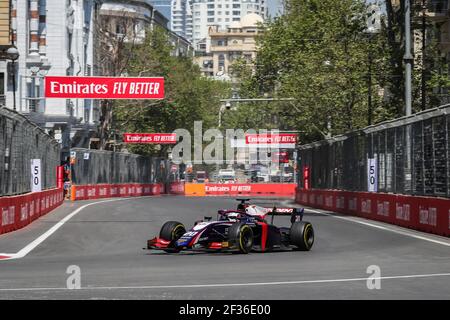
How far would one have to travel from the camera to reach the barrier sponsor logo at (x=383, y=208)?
1189 inches

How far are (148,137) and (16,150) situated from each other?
6359cm

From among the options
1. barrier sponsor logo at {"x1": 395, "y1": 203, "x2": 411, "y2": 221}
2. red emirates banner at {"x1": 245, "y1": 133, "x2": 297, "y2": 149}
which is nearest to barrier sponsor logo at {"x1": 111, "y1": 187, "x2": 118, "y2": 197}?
red emirates banner at {"x1": 245, "y1": 133, "x2": 297, "y2": 149}

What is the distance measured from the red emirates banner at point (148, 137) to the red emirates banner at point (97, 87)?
45.8 metres

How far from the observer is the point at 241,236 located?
17391 mm

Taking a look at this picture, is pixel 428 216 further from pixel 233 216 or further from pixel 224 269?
pixel 224 269

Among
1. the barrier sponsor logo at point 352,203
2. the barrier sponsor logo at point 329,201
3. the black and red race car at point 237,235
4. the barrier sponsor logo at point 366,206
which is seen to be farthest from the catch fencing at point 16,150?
the barrier sponsor logo at point 329,201

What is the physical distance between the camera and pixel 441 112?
2425 centimetres

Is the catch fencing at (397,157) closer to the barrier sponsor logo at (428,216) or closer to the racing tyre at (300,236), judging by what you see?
the barrier sponsor logo at (428,216)

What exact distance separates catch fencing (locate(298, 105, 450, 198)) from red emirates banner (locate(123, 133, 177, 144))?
4617 cm

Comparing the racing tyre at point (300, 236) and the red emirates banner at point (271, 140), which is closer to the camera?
the racing tyre at point (300, 236)

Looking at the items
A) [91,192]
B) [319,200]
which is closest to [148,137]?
[91,192]

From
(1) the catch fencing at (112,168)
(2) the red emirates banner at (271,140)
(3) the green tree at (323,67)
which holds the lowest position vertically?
(1) the catch fencing at (112,168)

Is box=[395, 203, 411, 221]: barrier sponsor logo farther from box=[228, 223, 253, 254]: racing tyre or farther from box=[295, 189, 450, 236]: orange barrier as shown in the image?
box=[228, 223, 253, 254]: racing tyre

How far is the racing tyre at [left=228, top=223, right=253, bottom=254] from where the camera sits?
1730 cm
